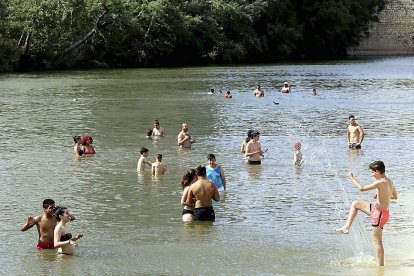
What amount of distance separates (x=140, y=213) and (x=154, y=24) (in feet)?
194

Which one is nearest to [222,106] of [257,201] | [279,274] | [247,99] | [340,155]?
[247,99]

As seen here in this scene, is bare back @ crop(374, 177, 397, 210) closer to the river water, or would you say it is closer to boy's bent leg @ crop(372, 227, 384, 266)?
boy's bent leg @ crop(372, 227, 384, 266)

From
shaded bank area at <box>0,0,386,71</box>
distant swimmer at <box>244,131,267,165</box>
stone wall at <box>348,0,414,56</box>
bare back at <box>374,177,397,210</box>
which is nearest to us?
bare back at <box>374,177,397,210</box>

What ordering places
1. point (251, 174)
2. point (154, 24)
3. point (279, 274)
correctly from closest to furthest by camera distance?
point (279, 274) → point (251, 174) → point (154, 24)

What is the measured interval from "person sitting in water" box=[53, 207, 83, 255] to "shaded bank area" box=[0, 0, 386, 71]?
52.9 metres

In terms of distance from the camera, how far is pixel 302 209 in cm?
1794

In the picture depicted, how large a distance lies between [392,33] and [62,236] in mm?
103061

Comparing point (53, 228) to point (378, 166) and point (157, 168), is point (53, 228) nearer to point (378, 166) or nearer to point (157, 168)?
point (378, 166)

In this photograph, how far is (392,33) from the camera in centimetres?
11294

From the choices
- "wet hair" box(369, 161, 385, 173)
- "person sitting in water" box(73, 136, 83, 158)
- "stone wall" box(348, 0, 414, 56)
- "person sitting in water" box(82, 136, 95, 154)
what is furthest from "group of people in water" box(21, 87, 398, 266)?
"stone wall" box(348, 0, 414, 56)

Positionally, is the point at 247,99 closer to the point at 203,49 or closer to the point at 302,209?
the point at 302,209

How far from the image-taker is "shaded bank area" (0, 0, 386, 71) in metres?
69.4

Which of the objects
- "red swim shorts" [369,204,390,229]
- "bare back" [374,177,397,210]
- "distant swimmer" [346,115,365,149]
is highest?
"bare back" [374,177,397,210]

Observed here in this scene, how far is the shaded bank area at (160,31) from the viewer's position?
69.4 metres
